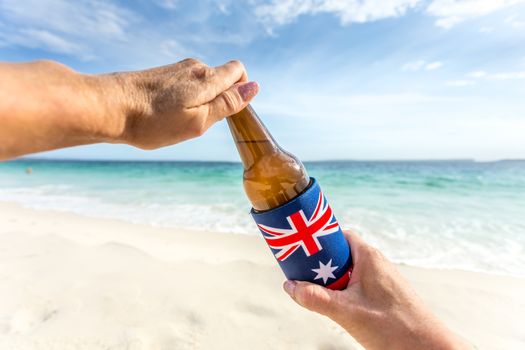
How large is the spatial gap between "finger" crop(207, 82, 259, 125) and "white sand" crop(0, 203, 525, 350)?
1.51 meters

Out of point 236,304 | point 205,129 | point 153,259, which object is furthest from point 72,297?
point 205,129

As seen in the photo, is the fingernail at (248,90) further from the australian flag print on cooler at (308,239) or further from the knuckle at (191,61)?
the australian flag print on cooler at (308,239)

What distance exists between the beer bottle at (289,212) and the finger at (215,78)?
0.23 meters

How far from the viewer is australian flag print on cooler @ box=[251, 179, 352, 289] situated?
132cm

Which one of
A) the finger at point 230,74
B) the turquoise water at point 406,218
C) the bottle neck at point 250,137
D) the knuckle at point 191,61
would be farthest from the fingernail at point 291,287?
the turquoise water at point 406,218

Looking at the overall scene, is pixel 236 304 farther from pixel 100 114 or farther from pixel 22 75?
pixel 22 75

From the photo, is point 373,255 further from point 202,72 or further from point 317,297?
point 202,72

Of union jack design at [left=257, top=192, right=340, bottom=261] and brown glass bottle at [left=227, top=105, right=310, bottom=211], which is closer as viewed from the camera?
union jack design at [left=257, top=192, right=340, bottom=261]

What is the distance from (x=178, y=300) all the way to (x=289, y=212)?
1740mm

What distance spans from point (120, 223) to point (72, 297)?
3080 millimetres

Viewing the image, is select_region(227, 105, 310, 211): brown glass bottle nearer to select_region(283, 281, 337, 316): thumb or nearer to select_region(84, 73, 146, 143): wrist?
select_region(283, 281, 337, 316): thumb

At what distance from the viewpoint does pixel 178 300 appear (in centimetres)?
265

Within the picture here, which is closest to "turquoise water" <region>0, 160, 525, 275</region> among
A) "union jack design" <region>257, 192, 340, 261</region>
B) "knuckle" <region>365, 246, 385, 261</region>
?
"knuckle" <region>365, 246, 385, 261</region>

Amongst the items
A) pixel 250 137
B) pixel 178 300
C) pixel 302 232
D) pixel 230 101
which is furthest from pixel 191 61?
pixel 178 300
